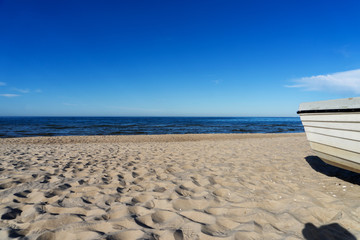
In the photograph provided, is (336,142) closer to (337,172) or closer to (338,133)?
(338,133)

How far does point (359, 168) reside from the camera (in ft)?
10.0

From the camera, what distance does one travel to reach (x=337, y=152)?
3422mm

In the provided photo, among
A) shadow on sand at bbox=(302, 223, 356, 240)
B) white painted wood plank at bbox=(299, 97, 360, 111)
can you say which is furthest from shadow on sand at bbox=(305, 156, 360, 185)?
shadow on sand at bbox=(302, 223, 356, 240)

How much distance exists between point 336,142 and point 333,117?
502mm

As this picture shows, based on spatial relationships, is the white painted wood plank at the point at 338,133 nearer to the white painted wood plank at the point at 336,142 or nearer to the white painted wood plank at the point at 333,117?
the white painted wood plank at the point at 336,142

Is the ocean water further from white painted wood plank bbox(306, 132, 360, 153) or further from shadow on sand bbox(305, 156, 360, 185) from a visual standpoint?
white painted wood plank bbox(306, 132, 360, 153)

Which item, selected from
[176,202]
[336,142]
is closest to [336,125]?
[336,142]

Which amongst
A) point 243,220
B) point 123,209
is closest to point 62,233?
point 123,209

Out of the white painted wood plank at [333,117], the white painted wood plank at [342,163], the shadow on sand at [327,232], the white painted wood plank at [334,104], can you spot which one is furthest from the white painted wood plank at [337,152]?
the shadow on sand at [327,232]

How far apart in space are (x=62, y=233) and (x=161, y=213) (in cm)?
114

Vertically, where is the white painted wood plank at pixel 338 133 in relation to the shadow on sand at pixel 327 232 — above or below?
above

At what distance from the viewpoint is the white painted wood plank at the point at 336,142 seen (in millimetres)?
3002

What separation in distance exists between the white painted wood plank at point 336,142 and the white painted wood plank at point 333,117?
36 centimetres

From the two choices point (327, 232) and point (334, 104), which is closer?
point (327, 232)
